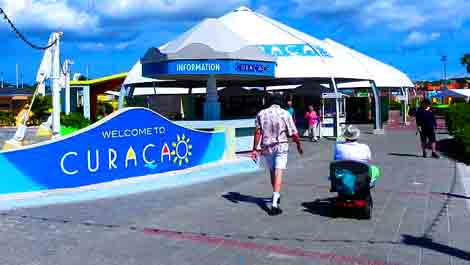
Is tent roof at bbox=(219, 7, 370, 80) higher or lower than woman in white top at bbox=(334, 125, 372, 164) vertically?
higher

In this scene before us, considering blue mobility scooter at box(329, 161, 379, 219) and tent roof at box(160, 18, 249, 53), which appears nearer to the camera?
blue mobility scooter at box(329, 161, 379, 219)

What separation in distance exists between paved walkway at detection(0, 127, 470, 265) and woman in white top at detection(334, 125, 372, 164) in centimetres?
82

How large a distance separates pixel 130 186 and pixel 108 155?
0.64 meters

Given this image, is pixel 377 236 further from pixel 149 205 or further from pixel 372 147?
pixel 372 147

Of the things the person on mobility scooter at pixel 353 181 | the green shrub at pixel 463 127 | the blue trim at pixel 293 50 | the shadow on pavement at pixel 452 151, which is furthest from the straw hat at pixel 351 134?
the blue trim at pixel 293 50

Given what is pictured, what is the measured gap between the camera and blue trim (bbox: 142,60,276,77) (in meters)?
17.0

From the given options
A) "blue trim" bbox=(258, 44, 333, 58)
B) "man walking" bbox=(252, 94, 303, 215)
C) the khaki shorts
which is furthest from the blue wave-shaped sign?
"blue trim" bbox=(258, 44, 333, 58)

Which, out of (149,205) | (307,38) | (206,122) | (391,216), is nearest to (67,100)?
(307,38)

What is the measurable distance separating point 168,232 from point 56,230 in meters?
1.32

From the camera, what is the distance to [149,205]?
28.2 feet

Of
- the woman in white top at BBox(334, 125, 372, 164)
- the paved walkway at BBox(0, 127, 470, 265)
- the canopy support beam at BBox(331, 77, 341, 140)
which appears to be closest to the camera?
the paved walkway at BBox(0, 127, 470, 265)

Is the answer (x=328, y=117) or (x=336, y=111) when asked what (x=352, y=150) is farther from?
(x=328, y=117)

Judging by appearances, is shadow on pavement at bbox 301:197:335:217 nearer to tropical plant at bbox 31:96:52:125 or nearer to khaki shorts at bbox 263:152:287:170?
khaki shorts at bbox 263:152:287:170

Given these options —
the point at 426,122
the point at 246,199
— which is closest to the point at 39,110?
the point at 426,122
